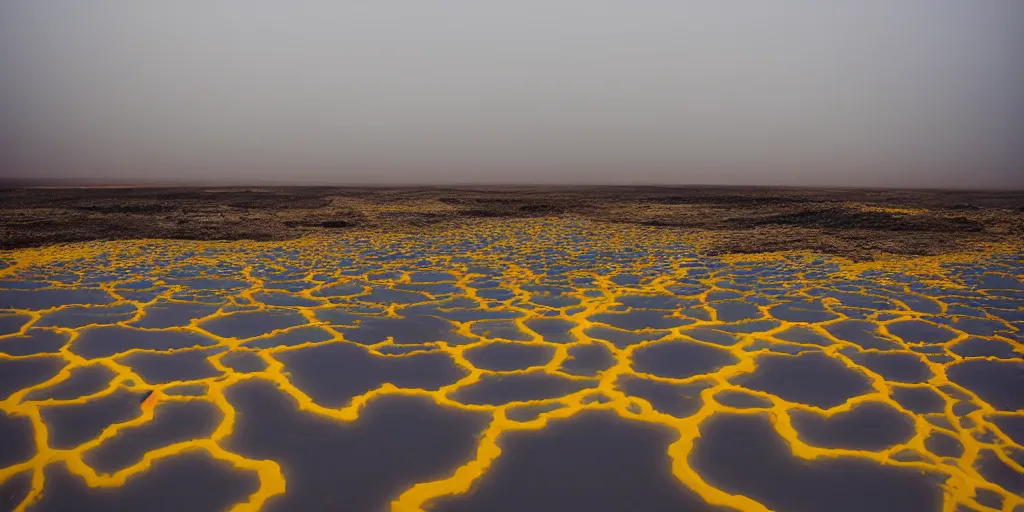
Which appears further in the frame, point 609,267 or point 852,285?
point 609,267

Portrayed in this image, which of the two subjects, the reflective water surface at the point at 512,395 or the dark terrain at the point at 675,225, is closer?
the reflective water surface at the point at 512,395

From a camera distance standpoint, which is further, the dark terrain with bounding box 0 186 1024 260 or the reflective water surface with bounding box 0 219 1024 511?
the dark terrain with bounding box 0 186 1024 260

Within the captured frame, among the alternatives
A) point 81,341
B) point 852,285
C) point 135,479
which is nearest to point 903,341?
point 852,285

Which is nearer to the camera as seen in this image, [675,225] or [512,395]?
[512,395]

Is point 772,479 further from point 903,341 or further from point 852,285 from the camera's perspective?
point 852,285

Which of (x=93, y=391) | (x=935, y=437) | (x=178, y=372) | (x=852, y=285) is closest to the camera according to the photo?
(x=935, y=437)

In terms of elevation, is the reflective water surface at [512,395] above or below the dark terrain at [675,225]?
below

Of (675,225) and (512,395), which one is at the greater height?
(675,225)

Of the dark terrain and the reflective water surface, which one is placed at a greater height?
the dark terrain
